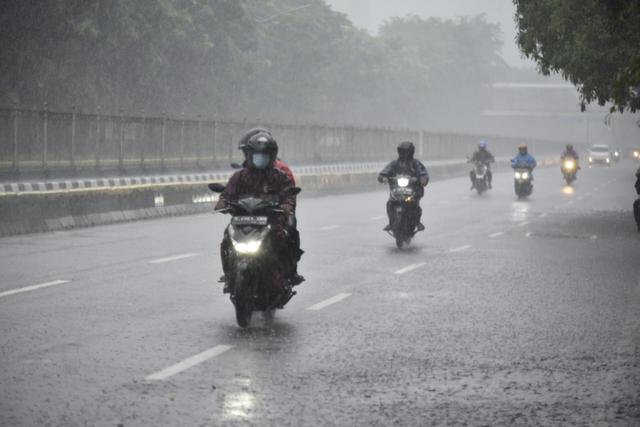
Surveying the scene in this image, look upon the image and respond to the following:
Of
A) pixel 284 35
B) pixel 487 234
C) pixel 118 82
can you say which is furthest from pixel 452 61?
pixel 487 234

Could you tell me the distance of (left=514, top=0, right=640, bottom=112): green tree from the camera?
25188 millimetres

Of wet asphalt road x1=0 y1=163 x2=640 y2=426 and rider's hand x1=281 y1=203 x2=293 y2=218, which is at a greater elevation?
rider's hand x1=281 y1=203 x2=293 y2=218

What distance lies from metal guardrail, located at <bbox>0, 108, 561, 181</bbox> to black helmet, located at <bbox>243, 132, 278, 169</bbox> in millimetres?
27561

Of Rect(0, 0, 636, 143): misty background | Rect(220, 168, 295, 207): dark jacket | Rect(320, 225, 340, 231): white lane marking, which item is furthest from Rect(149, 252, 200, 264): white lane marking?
Rect(0, 0, 636, 143): misty background

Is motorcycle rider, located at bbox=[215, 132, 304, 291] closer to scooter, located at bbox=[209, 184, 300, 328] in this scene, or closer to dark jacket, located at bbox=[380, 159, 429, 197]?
scooter, located at bbox=[209, 184, 300, 328]

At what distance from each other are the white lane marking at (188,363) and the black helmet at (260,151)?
6.77 feet

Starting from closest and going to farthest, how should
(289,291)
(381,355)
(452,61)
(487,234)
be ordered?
(381,355)
(289,291)
(487,234)
(452,61)

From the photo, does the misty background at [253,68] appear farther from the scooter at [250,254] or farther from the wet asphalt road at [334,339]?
the scooter at [250,254]

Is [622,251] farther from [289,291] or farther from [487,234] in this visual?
[289,291]

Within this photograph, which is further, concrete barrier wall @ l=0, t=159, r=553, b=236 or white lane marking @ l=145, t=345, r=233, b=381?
concrete barrier wall @ l=0, t=159, r=553, b=236

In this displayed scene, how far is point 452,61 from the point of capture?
16075cm

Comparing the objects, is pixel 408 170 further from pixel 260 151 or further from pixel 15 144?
pixel 15 144

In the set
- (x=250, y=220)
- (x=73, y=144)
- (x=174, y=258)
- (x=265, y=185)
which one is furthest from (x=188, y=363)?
(x=73, y=144)

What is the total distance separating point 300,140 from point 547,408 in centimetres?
5438
